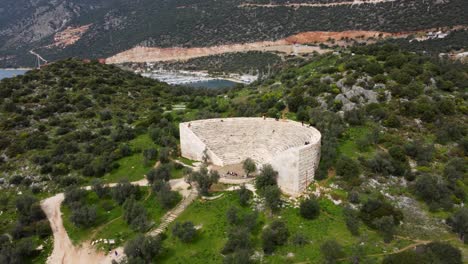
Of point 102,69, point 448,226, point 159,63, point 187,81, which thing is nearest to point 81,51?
point 159,63

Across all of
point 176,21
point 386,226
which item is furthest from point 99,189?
point 176,21

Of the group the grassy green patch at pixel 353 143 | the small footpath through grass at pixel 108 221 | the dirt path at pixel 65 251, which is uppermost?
the grassy green patch at pixel 353 143

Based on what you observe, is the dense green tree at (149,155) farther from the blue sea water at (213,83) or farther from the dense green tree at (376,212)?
the blue sea water at (213,83)

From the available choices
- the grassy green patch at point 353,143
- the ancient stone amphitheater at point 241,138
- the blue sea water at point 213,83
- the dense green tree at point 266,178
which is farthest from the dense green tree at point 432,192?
the blue sea water at point 213,83

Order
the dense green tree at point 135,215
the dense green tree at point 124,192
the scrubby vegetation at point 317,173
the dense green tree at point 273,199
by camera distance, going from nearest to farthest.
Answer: the scrubby vegetation at point 317,173
the dense green tree at point 273,199
the dense green tree at point 135,215
the dense green tree at point 124,192

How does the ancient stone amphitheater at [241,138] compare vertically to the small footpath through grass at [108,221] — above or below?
above

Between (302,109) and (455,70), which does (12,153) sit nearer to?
(302,109)

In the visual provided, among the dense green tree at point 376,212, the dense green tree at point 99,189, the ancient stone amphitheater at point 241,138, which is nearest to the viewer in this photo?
the dense green tree at point 376,212

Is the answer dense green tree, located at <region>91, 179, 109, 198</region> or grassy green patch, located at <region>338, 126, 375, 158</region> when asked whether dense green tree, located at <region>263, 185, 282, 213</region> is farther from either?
dense green tree, located at <region>91, 179, 109, 198</region>
